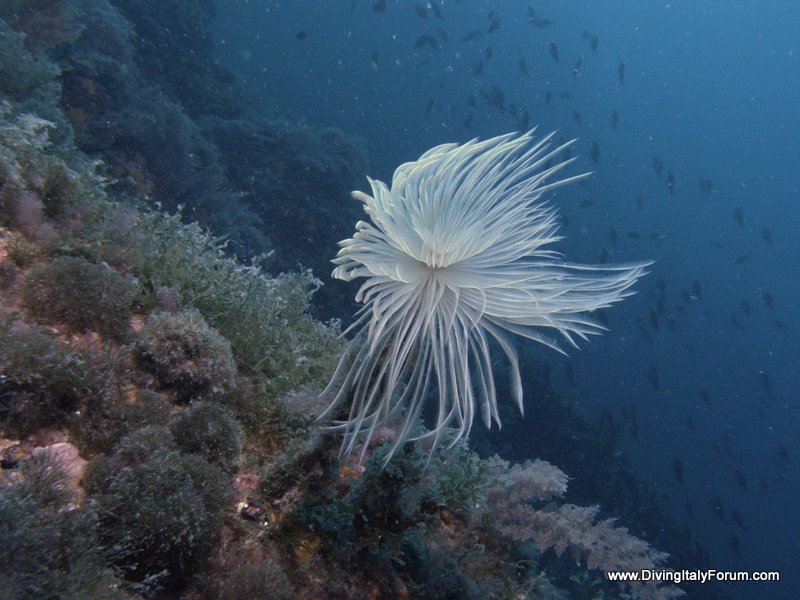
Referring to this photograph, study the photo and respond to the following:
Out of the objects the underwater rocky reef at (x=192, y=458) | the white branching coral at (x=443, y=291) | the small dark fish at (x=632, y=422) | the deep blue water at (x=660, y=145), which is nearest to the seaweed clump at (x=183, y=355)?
the underwater rocky reef at (x=192, y=458)

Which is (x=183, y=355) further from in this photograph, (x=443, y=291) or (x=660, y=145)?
(x=660, y=145)

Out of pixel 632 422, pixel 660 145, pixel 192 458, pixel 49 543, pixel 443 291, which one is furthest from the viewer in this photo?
pixel 660 145

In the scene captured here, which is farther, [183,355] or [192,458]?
[183,355]

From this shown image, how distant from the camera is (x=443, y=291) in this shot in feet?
9.09

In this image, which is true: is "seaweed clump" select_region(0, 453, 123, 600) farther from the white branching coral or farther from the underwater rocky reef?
the white branching coral

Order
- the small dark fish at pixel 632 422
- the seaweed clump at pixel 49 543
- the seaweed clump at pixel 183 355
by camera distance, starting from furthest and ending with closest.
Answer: the small dark fish at pixel 632 422 → the seaweed clump at pixel 183 355 → the seaweed clump at pixel 49 543

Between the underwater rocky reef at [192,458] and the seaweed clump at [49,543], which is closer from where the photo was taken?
the seaweed clump at [49,543]

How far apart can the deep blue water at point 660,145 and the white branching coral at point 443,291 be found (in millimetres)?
19442

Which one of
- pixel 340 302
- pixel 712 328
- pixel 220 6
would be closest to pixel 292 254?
pixel 340 302

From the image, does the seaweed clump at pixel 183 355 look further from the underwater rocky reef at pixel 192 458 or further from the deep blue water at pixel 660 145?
the deep blue water at pixel 660 145

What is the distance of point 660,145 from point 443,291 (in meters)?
140

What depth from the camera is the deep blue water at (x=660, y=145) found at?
60406mm

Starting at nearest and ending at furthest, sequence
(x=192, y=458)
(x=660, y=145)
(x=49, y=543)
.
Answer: (x=49, y=543), (x=192, y=458), (x=660, y=145)

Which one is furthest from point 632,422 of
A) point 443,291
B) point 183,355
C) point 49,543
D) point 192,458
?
point 49,543
